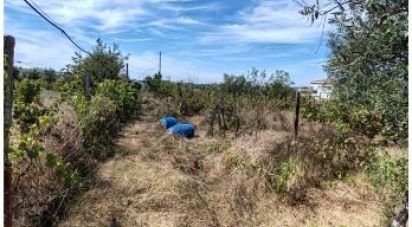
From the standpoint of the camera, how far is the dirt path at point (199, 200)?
4930mm

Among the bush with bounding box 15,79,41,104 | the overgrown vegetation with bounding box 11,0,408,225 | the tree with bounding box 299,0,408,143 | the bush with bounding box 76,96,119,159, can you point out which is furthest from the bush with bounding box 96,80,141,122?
the tree with bounding box 299,0,408,143

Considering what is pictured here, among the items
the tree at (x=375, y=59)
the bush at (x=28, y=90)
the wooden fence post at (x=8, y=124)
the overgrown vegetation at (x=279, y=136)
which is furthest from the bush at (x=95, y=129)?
the tree at (x=375, y=59)

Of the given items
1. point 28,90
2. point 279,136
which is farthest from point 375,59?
point 28,90

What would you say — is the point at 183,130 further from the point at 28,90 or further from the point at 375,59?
the point at 375,59

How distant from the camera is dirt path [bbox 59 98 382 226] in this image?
16.2 ft

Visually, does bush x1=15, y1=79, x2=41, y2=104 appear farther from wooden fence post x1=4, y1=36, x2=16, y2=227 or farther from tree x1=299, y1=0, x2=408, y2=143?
tree x1=299, y1=0, x2=408, y2=143

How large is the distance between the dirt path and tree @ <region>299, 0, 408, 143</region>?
2.73m

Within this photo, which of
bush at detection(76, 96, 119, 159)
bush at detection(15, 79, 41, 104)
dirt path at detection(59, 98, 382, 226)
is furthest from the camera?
bush at detection(15, 79, 41, 104)

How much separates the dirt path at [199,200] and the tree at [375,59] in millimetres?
2728

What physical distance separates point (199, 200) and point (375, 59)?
3.42 m

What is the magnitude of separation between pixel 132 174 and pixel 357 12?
4.48 metres

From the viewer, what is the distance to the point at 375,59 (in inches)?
96.3

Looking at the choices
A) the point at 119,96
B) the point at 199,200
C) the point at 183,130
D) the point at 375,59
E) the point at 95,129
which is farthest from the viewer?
the point at 119,96

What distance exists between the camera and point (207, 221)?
4.93m
